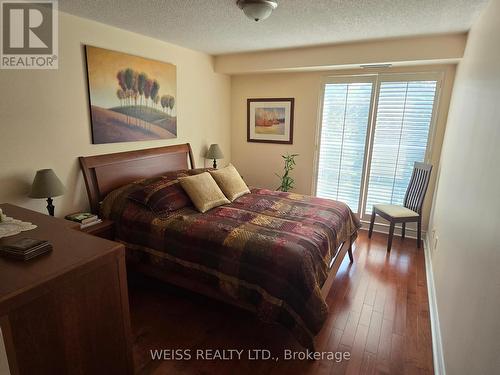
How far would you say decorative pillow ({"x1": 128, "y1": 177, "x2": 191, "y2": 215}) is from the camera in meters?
2.62

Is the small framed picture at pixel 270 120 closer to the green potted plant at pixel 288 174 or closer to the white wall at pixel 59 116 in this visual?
the green potted plant at pixel 288 174

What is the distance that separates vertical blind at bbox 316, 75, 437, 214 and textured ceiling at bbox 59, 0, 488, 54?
855 mm

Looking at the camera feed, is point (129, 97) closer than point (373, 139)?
Yes

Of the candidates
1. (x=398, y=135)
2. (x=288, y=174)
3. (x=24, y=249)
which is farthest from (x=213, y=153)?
(x=24, y=249)

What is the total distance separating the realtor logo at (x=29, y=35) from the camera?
209cm

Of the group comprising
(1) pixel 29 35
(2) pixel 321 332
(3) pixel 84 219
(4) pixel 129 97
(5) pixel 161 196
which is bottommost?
(2) pixel 321 332

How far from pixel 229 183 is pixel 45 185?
5.45 feet

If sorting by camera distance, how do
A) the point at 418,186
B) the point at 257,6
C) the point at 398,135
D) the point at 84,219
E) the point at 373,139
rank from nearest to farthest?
the point at 257,6 < the point at 84,219 < the point at 418,186 < the point at 398,135 < the point at 373,139

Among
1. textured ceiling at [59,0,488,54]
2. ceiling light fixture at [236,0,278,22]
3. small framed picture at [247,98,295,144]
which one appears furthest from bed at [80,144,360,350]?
ceiling light fixture at [236,0,278,22]

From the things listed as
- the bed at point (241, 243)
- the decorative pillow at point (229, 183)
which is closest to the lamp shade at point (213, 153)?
the decorative pillow at point (229, 183)

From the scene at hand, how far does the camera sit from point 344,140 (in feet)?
13.2

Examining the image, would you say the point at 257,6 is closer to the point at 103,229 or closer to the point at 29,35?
the point at 29,35

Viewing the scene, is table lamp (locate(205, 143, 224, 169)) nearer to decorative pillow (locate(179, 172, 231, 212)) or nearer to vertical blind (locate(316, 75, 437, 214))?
decorative pillow (locate(179, 172, 231, 212))

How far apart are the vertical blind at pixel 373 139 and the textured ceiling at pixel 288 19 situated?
86 cm
